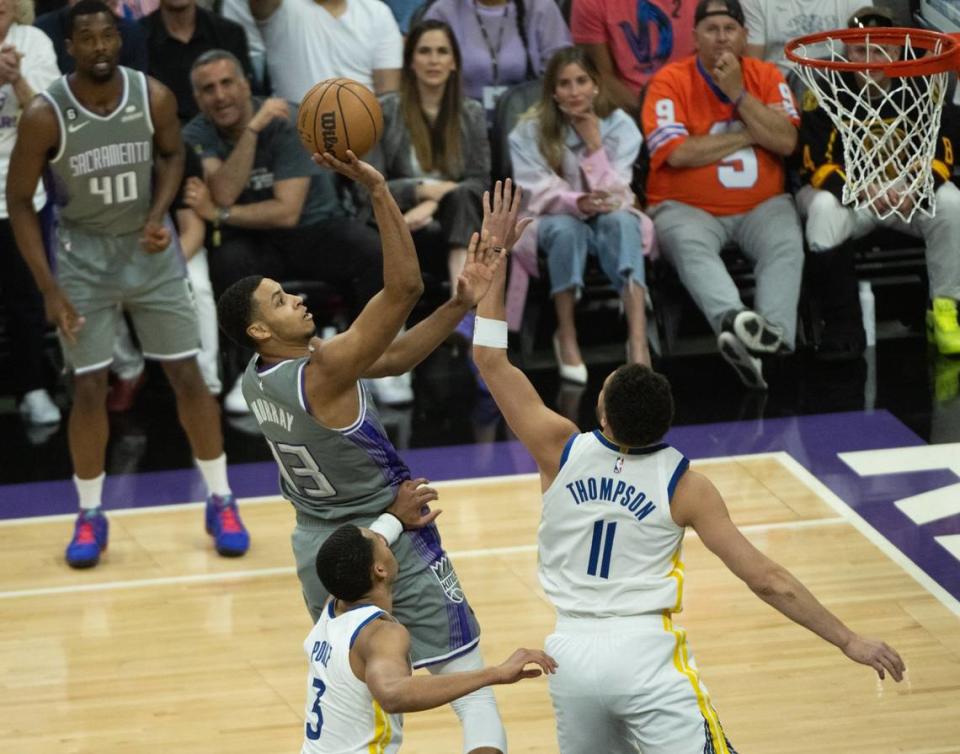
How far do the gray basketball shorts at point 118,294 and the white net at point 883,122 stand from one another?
2.89m

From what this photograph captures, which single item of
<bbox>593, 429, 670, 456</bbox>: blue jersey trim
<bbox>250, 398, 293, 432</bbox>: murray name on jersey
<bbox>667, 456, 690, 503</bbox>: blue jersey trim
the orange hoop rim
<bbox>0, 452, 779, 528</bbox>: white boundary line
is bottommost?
<bbox>0, 452, 779, 528</bbox>: white boundary line

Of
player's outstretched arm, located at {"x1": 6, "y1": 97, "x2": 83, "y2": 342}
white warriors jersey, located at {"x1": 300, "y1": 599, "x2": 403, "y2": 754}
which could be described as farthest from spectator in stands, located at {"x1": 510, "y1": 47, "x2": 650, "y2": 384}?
white warriors jersey, located at {"x1": 300, "y1": 599, "x2": 403, "y2": 754}

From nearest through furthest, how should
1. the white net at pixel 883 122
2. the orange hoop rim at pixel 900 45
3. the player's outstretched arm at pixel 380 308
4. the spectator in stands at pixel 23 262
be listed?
1. the player's outstretched arm at pixel 380 308
2. the orange hoop rim at pixel 900 45
3. the white net at pixel 883 122
4. the spectator in stands at pixel 23 262

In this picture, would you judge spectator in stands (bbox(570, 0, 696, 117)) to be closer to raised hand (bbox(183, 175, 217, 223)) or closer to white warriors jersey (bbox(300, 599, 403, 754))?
raised hand (bbox(183, 175, 217, 223))

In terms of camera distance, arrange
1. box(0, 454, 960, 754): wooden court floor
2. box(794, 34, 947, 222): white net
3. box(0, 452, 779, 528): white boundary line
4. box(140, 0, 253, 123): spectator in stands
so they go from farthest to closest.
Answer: box(140, 0, 253, 123): spectator in stands < box(794, 34, 947, 222): white net < box(0, 452, 779, 528): white boundary line < box(0, 454, 960, 754): wooden court floor

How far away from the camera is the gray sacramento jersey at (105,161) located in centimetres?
636

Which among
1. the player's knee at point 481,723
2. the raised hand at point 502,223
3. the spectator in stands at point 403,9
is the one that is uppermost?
the raised hand at point 502,223

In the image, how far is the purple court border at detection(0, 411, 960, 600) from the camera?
23.6ft

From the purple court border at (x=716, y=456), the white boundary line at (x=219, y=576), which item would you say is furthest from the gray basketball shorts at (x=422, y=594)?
the purple court border at (x=716, y=456)

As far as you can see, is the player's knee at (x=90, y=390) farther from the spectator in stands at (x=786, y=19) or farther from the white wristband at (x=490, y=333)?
the spectator in stands at (x=786, y=19)

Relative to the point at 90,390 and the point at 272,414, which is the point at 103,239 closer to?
the point at 90,390

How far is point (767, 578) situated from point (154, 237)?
3329 millimetres

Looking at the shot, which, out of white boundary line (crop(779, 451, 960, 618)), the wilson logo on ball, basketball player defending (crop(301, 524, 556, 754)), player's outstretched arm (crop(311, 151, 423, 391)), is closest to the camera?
basketball player defending (crop(301, 524, 556, 754))

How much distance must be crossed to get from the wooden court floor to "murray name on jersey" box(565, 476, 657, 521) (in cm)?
134
